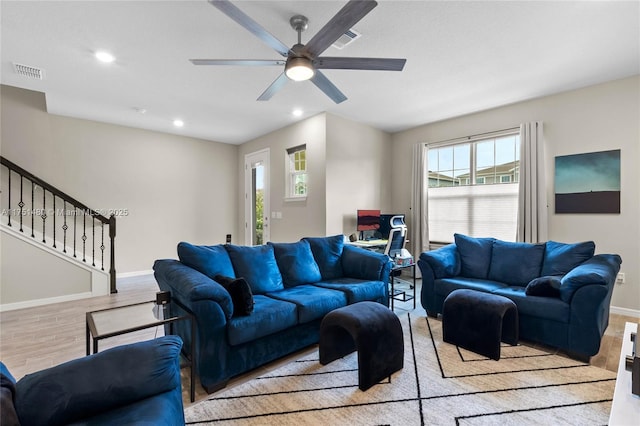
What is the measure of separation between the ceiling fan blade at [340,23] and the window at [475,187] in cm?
359

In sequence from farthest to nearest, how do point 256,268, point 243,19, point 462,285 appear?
point 462,285 < point 256,268 < point 243,19

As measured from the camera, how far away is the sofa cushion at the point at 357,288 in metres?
2.88

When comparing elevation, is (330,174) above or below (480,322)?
above

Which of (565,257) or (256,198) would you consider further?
(256,198)

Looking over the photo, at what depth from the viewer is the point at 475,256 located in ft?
11.6

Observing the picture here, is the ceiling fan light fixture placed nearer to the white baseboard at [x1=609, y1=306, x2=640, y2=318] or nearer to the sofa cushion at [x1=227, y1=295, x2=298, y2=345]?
the sofa cushion at [x1=227, y1=295, x2=298, y2=345]

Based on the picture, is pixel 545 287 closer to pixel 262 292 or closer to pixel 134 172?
pixel 262 292

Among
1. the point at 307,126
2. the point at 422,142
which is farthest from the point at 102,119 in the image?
the point at 422,142

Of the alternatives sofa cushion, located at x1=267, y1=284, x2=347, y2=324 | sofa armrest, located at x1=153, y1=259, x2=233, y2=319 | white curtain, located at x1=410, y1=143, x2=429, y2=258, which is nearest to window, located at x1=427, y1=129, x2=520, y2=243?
white curtain, located at x1=410, y1=143, x2=429, y2=258

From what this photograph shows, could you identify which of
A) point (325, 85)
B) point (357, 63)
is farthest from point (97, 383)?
point (325, 85)

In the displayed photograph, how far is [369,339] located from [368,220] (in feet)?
10.4

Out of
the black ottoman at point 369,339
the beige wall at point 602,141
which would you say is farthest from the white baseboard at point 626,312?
the black ottoman at point 369,339

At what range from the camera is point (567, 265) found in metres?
2.95

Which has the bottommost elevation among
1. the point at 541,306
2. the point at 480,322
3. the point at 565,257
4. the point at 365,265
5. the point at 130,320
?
the point at 480,322
